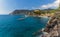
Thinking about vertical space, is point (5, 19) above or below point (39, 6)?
below

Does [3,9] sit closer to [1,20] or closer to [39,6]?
[1,20]

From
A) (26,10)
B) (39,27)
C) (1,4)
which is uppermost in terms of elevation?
(1,4)

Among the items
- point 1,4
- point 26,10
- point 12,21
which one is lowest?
point 12,21

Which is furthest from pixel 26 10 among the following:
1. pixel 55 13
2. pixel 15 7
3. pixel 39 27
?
pixel 55 13

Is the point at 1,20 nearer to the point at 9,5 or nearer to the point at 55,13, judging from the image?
the point at 9,5

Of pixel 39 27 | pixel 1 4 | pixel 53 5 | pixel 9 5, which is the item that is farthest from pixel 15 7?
pixel 53 5

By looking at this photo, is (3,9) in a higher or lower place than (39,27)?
higher
